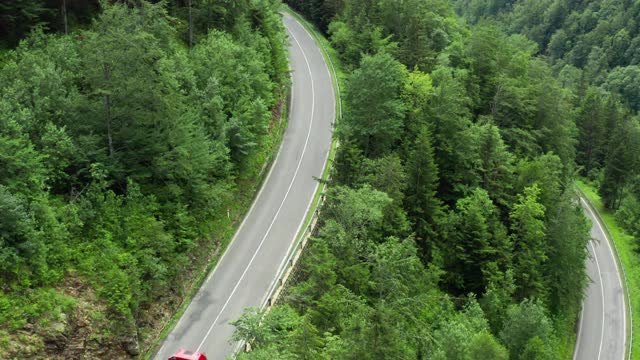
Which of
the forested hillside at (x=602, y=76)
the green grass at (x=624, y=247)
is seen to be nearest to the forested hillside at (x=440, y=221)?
the green grass at (x=624, y=247)

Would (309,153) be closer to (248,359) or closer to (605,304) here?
(248,359)

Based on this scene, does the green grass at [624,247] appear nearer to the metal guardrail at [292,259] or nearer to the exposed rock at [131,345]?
the metal guardrail at [292,259]

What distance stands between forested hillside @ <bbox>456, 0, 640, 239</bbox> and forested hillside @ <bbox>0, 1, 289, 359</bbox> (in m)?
42.2

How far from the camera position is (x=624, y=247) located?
75.3 m

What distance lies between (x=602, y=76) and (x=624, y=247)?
299 feet

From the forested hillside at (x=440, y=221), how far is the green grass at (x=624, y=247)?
1184 cm

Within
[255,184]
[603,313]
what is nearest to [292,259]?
[255,184]

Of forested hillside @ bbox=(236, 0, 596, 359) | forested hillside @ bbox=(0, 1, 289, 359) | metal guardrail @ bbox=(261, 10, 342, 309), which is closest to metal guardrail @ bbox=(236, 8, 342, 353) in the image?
metal guardrail @ bbox=(261, 10, 342, 309)

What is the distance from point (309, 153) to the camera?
177ft

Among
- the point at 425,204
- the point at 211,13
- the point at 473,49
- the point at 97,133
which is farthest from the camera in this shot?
the point at 473,49

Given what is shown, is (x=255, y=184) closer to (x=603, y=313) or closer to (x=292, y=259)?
(x=292, y=259)

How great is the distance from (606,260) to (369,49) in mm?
Answer: 39748

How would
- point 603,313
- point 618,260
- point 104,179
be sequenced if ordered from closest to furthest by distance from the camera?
point 104,179, point 603,313, point 618,260

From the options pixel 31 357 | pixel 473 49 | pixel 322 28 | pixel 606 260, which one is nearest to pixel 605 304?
pixel 606 260
